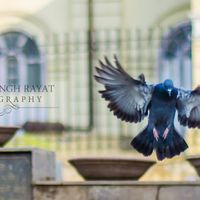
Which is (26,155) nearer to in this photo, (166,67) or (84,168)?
(84,168)

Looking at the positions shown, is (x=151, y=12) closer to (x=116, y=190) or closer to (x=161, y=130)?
(x=116, y=190)

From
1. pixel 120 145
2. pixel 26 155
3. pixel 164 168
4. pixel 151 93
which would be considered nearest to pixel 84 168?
pixel 26 155

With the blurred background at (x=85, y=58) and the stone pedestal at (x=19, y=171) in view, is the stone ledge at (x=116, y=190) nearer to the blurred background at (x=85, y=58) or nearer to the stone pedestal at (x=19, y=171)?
the stone pedestal at (x=19, y=171)

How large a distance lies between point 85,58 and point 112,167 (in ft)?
28.6

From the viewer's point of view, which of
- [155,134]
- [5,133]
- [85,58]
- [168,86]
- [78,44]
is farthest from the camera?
[85,58]

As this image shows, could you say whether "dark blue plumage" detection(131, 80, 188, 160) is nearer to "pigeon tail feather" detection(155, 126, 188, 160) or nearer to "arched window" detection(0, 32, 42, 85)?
"pigeon tail feather" detection(155, 126, 188, 160)

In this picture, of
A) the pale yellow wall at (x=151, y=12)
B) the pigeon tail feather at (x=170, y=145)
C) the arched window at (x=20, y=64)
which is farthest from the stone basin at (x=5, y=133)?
the pale yellow wall at (x=151, y=12)

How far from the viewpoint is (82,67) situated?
2009cm

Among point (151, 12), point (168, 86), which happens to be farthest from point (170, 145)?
point (151, 12)

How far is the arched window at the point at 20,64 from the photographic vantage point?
20.2m

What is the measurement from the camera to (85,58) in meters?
19.6

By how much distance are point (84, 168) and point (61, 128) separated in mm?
7102

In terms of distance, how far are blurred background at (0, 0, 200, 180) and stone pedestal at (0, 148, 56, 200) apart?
5040mm

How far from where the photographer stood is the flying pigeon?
10.0m
